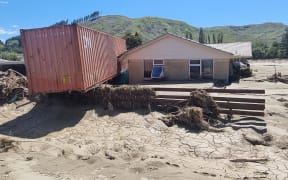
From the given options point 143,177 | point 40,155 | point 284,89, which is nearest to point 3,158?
point 40,155

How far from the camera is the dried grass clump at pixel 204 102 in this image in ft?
37.6

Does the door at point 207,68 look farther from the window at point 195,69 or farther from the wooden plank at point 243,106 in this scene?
the wooden plank at point 243,106

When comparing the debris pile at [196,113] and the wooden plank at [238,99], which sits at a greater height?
the wooden plank at [238,99]

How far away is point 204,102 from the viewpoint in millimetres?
11609

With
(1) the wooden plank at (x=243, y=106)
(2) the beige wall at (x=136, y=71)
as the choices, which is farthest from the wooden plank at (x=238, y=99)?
(2) the beige wall at (x=136, y=71)

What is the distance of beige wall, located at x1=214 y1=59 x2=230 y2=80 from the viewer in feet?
62.0

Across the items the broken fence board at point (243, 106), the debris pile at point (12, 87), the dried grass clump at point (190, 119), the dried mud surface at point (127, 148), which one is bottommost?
the dried mud surface at point (127, 148)

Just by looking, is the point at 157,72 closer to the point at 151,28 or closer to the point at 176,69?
the point at 176,69

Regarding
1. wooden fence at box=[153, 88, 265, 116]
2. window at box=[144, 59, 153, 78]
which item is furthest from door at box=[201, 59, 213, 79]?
wooden fence at box=[153, 88, 265, 116]

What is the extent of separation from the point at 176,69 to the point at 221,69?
10.2 feet

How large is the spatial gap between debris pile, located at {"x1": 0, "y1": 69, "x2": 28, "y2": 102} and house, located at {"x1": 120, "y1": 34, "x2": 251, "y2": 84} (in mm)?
6966

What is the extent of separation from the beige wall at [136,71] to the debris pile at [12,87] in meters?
7.34

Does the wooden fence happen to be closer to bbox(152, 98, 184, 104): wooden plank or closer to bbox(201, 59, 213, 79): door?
bbox(152, 98, 184, 104): wooden plank

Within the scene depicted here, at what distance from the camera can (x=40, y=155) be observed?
8.91 metres
